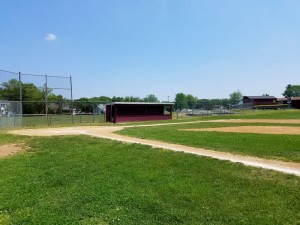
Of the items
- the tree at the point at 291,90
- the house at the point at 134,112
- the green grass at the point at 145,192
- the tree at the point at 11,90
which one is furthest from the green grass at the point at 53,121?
the tree at the point at 291,90

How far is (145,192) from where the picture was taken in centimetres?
538

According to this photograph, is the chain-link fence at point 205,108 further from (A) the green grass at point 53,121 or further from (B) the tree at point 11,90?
(B) the tree at point 11,90

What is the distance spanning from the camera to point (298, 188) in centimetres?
521

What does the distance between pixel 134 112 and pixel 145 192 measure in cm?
2837

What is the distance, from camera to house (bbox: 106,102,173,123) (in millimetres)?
31592

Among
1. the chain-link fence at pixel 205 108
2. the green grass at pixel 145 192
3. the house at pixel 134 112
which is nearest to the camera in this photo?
the green grass at pixel 145 192

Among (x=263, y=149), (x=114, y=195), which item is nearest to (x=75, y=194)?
(x=114, y=195)

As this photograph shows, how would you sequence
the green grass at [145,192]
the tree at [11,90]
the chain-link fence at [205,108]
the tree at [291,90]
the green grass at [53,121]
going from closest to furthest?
the green grass at [145,192] → the tree at [11,90] → the green grass at [53,121] → the chain-link fence at [205,108] → the tree at [291,90]

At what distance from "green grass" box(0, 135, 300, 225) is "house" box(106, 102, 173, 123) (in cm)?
2334

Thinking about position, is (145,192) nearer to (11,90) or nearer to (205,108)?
(11,90)

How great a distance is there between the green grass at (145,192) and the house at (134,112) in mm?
23338

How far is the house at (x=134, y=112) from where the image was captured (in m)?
31.6

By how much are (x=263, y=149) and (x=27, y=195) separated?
7412mm

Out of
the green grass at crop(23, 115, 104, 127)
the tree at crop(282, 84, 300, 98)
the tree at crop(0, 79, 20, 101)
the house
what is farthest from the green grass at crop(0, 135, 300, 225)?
the tree at crop(282, 84, 300, 98)
